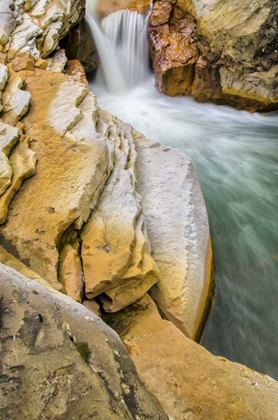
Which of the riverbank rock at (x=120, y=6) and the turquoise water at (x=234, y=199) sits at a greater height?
the riverbank rock at (x=120, y=6)

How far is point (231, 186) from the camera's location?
608 cm

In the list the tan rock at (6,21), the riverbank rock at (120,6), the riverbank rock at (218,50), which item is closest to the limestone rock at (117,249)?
the tan rock at (6,21)

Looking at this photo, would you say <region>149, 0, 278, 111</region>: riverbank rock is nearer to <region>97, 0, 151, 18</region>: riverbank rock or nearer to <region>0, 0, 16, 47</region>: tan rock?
<region>97, 0, 151, 18</region>: riverbank rock

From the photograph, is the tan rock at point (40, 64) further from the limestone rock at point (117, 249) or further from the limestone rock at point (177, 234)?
the limestone rock at point (117, 249)

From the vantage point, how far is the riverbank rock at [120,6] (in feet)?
33.1

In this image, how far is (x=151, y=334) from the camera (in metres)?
2.85

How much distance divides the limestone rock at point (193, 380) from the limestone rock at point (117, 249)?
378 millimetres

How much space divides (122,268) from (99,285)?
26 centimetres

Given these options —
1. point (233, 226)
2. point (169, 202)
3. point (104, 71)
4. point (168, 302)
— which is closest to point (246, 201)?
point (233, 226)

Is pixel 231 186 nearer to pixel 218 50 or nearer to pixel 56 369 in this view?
pixel 218 50

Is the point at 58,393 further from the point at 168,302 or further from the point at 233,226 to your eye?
the point at 233,226

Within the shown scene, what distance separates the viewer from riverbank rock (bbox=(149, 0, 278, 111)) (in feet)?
25.8

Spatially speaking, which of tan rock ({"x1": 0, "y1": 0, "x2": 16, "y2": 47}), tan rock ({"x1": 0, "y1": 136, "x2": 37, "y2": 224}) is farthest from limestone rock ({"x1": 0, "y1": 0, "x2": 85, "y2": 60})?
tan rock ({"x1": 0, "y1": 136, "x2": 37, "y2": 224})

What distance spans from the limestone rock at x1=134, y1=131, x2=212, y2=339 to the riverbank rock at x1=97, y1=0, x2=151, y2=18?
7022 mm
